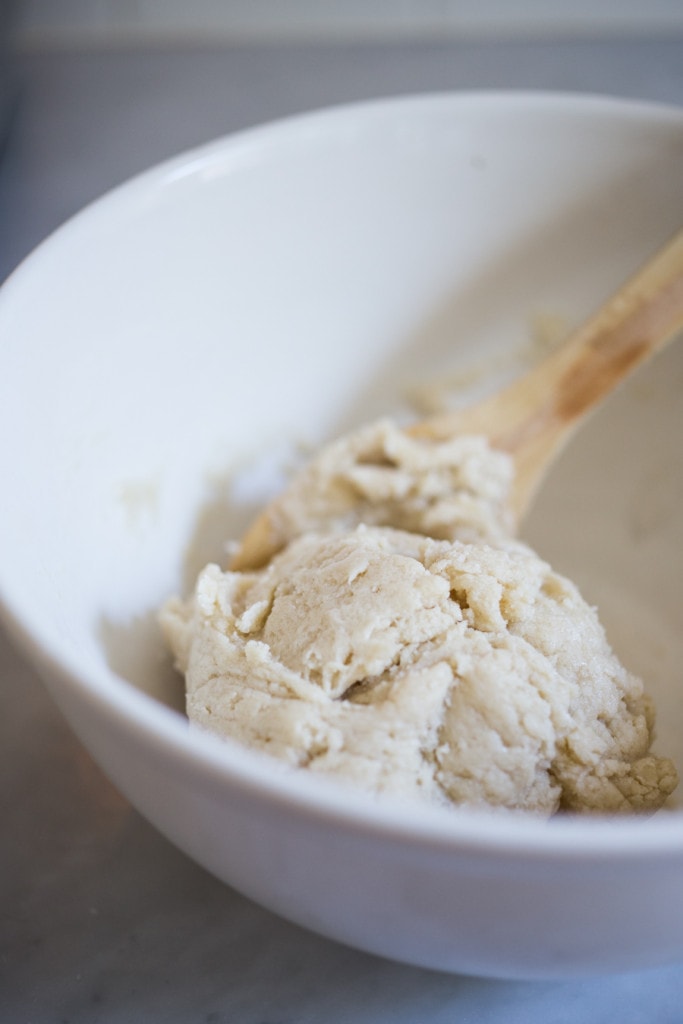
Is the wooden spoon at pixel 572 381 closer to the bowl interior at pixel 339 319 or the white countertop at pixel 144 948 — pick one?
the bowl interior at pixel 339 319

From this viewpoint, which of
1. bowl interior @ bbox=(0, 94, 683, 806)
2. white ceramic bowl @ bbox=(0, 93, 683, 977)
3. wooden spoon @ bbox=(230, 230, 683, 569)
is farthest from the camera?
wooden spoon @ bbox=(230, 230, 683, 569)

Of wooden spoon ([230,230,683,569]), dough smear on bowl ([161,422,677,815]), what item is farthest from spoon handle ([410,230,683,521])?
dough smear on bowl ([161,422,677,815])

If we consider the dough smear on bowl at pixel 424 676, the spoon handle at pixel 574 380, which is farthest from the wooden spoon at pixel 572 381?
the dough smear on bowl at pixel 424 676

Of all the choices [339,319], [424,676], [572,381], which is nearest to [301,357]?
[339,319]

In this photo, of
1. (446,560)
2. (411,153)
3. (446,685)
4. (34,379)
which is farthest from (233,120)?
(446,685)

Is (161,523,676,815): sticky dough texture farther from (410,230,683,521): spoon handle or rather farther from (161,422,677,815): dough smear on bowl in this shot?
(410,230,683,521): spoon handle

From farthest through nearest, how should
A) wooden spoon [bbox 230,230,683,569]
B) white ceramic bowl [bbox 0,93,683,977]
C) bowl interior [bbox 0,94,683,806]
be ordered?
wooden spoon [bbox 230,230,683,569], bowl interior [bbox 0,94,683,806], white ceramic bowl [bbox 0,93,683,977]
